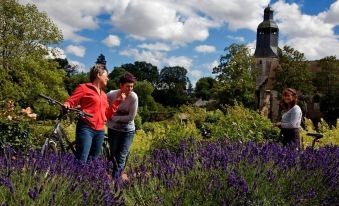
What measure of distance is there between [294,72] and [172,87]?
54041 millimetres

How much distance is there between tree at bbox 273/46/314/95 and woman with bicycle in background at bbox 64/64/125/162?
42030 mm

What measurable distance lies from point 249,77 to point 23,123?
3782cm

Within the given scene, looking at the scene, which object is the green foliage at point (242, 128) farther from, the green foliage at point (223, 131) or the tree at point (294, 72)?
the tree at point (294, 72)

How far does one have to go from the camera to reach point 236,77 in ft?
146

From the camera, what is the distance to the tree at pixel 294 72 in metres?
45.9

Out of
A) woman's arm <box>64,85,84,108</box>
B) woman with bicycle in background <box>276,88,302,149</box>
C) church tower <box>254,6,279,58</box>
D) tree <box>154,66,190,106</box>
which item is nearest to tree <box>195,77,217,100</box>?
tree <box>154,66,190,106</box>

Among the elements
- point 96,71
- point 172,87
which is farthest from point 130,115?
point 172,87

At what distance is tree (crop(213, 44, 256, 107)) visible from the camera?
43.7m

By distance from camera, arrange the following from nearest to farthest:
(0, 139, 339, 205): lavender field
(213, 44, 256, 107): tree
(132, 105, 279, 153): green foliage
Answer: (0, 139, 339, 205): lavender field → (132, 105, 279, 153): green foliage → (213, 44, 256, 107): tree

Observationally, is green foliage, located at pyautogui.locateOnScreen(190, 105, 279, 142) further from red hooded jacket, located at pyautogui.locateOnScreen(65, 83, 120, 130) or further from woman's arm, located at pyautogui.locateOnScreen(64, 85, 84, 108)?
woman's arm, located at pyautogui.locateOnScreen(64, 85, 84, 108)

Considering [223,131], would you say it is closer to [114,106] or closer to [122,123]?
[122,123]

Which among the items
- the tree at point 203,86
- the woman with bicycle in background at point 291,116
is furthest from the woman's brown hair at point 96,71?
A: the tree at point 203,86

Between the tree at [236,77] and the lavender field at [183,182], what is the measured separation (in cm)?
3848

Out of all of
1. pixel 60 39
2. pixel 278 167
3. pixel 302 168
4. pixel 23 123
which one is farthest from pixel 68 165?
pixel 60 39
